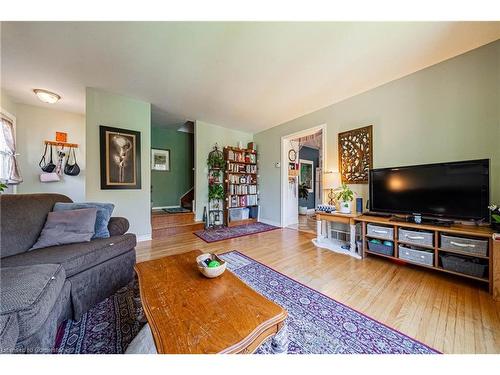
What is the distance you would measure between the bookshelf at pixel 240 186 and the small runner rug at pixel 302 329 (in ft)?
9.25

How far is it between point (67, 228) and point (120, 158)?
1710 millimetres

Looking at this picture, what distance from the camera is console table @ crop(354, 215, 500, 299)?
1515 millimetres

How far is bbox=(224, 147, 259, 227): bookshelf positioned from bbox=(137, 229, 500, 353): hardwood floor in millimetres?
1637

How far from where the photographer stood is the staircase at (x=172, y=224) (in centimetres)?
340

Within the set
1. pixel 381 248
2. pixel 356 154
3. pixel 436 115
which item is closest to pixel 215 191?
pixel 356 154

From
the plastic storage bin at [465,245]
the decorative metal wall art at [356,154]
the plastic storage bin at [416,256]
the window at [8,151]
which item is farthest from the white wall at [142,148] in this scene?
the plastic storage bin at [465,245]

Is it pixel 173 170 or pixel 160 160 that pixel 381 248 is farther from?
pixel 160 160

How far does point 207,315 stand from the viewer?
810 millimetres

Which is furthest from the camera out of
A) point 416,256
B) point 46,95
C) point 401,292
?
point 46,95

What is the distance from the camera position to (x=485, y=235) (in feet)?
5.03

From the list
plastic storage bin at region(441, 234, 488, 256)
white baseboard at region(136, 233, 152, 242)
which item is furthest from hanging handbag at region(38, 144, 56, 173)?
plastic storage bin at region(441, 234, 488, 256)

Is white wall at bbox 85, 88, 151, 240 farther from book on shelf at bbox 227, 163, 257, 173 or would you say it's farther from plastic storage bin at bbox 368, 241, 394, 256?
plastic storage bin at bbox 368, 241, 394, 256
